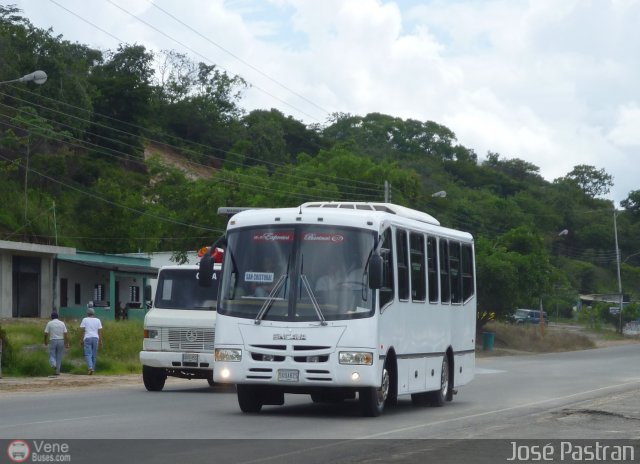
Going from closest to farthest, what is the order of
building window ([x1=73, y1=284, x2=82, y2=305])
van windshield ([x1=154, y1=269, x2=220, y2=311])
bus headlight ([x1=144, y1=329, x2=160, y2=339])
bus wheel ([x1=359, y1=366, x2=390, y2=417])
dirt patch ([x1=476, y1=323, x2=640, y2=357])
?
bus wheel ([x1=359, y1=366, x2=390, y2=417])
bus headlight ([x1=144, y1=329, x2=160, y2=339])
van windshield ([x1=154, y1=269, x2=220, y2=311])
building window ([x1=73, y1=284, x2=82, y2=305])
dirt patch ([x1=476, y1=323, x2=640, y2=357])

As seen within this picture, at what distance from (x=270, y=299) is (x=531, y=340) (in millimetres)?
47765

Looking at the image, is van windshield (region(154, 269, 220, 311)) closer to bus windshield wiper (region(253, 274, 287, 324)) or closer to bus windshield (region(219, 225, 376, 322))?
bus windshield (region(219, 225, 376, 322))

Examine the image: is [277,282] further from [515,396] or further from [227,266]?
[515,396]

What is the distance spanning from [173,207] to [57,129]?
1030 cm

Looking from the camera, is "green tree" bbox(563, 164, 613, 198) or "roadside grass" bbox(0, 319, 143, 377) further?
"green tree" bbox(563, 164, 613, 198)

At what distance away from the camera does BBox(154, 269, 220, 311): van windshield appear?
961 inches

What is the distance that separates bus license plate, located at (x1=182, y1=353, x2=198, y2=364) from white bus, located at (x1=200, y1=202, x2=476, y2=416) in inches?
212

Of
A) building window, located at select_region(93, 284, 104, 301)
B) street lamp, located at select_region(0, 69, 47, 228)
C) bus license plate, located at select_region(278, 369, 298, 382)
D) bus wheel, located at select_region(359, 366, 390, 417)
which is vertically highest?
street lamp, located at select_region(0, 69, 47, 228)

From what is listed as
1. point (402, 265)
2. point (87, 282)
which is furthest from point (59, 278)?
point (402, 265)
